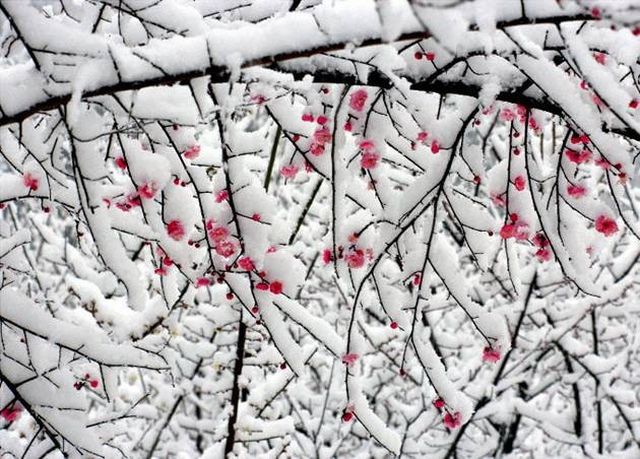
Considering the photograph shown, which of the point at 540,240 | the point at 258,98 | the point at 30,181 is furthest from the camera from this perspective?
the point at 540,240

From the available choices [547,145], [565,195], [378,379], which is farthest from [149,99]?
[378,379]

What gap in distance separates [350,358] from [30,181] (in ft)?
3.56

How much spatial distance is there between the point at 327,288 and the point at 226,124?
15.7 ft

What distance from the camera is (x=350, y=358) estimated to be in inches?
69.7

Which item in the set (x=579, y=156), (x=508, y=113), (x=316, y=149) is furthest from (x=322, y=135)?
(x=579, y=156)

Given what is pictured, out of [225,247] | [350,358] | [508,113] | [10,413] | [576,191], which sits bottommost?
[10,413]

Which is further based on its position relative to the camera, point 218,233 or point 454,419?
point 454,419

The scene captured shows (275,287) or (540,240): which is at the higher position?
(540,240)

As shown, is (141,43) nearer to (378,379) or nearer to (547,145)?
(547,145)

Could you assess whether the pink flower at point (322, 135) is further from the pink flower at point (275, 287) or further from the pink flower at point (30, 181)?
the pink flower at point (30, 181)

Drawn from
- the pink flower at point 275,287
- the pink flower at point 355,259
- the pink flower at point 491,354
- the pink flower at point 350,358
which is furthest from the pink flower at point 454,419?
the pink flower at point 275,287

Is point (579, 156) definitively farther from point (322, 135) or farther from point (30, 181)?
point (30, 181)

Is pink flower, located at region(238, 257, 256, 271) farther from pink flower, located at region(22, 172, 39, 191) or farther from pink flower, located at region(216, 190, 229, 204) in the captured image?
pink flower, located at region(22, 172, 39, 191)

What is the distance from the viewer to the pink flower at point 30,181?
5.72ft
